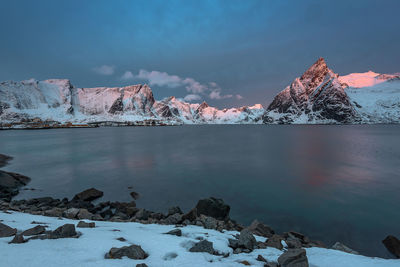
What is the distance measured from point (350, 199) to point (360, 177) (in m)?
8.09

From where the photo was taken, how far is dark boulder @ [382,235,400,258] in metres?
8.30

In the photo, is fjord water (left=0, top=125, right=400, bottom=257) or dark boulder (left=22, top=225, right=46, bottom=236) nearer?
dark boulder (left=22, top=225, right=46, bottom=236)

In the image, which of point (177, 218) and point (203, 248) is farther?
point (177, 218)

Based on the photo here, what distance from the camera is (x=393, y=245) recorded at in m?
8.52

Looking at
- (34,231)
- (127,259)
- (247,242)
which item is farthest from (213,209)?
(34,231)

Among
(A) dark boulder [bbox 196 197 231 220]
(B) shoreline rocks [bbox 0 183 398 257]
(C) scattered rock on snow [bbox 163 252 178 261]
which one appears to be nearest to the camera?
(C) scattered rock on snow [bbox 163 252 178 261]

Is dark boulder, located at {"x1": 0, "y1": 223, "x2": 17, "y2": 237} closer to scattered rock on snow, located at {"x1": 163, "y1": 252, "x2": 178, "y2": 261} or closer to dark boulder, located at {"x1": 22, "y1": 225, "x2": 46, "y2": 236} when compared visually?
dark boulder, located at {"x1": 22, "y1": 225, "x2": 46, "y2": 236}

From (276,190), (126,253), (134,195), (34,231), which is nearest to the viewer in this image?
(126,253)

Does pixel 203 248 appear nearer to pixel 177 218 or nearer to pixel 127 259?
pixel 127 259

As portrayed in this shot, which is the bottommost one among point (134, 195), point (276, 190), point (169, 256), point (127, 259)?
point (134, 195)

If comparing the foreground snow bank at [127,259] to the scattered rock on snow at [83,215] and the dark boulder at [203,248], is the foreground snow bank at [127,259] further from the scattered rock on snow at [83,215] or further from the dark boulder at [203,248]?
the scattered rock on snow at [83,215]

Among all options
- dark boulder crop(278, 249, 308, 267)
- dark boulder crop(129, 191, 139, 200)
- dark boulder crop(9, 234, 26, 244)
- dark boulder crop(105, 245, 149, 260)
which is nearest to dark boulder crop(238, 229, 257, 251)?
dark boulder crop(278, 249, 308, 267)

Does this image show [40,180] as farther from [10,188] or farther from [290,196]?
[290,196]

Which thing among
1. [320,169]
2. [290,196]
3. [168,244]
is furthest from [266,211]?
[320,169]
